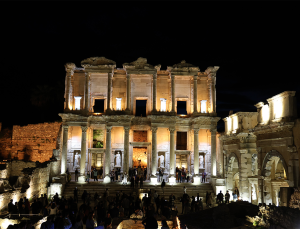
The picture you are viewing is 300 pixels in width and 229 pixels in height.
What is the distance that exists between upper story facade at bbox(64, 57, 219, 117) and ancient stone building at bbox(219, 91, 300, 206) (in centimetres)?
569

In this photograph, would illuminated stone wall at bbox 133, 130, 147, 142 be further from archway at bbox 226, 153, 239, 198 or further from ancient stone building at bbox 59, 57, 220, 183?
archway at bbox 226, 153, 239, 198

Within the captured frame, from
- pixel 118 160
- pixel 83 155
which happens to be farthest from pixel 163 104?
pixel 83 155

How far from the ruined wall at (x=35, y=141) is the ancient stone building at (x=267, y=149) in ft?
61.8

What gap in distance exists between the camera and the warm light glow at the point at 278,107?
17.0 metres

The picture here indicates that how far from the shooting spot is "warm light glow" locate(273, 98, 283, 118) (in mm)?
16991

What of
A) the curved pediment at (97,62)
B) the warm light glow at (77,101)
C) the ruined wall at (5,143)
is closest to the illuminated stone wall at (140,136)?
the warm light glow at (77,101)

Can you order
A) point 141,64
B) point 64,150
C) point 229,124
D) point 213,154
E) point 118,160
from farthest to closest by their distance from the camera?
point 118,160 < point 141,64 < point 213,154 < point 64,150 < point 229,124

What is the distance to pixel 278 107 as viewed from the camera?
17.3m

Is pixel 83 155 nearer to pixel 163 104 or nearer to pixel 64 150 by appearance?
pixel 64 150

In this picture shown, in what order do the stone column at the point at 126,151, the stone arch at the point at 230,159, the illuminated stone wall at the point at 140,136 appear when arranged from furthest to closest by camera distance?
the illuminated stone wall at the point at 140,136 < the stone column at the point at 126,151 < the stone arch at the point at 230,159

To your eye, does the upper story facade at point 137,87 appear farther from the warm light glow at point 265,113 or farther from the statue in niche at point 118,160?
the warm light glow at point 265,113

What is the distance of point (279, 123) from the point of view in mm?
16344

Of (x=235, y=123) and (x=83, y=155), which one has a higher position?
(x=235, y=123)

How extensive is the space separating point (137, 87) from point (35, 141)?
1292 centimetres
